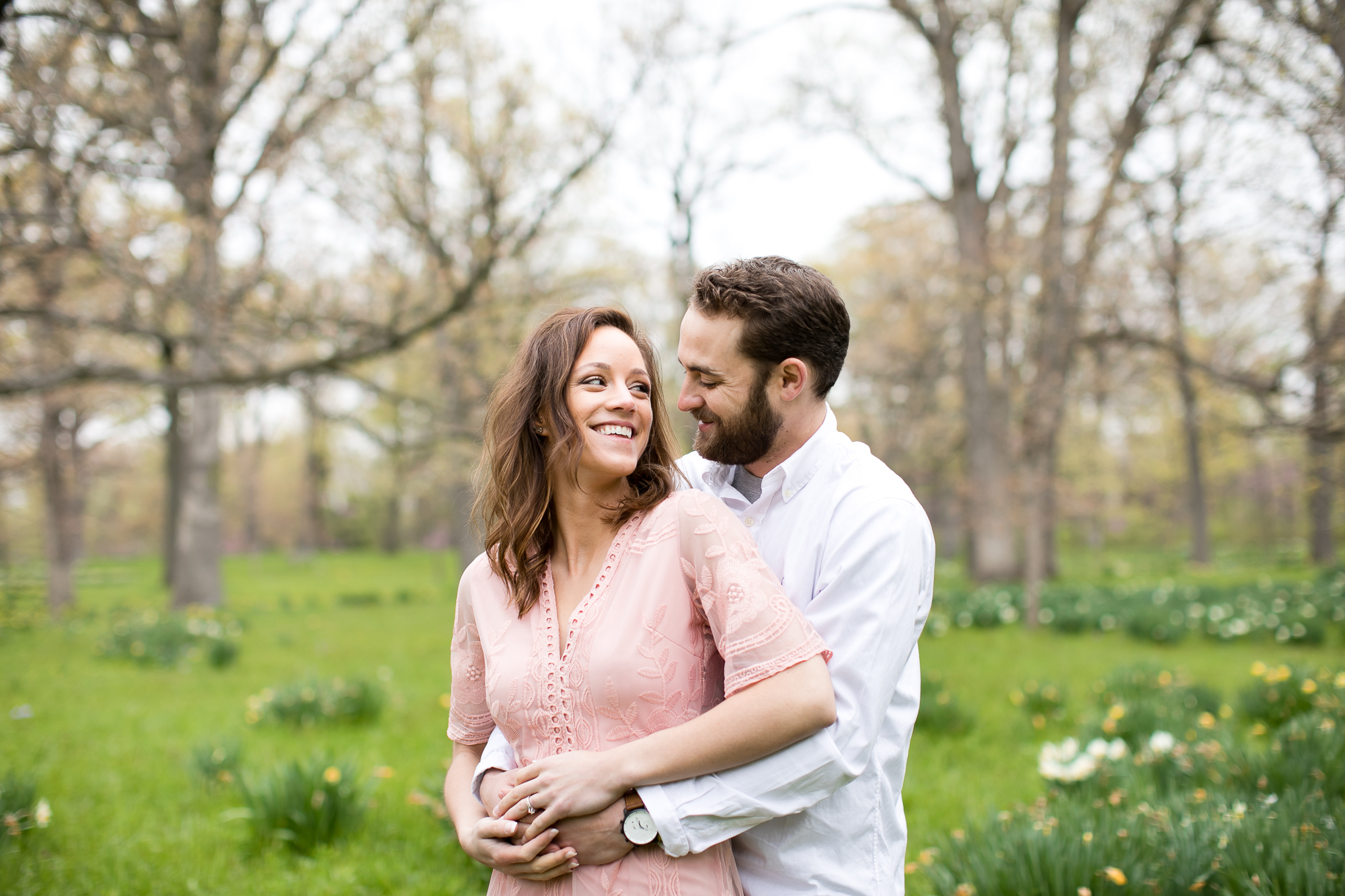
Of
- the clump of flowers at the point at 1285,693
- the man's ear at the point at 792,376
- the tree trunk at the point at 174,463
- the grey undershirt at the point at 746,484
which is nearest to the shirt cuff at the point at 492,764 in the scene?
the grey undershirt at the point at 746,484

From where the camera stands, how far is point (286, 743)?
5301 millimetres

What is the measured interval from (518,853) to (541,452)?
2.72 feet

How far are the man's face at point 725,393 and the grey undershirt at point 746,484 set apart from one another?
0.05 m

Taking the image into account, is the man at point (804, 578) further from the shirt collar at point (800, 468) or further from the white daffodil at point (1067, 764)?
the white daffodil at point (1067, 764)

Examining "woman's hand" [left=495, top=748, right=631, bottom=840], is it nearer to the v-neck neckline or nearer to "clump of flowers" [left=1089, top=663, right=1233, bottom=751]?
the v-neck neckline

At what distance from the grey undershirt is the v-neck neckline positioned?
341 mm

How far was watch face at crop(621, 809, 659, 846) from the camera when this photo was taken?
5.01ft

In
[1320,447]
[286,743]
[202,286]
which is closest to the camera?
[286,743]

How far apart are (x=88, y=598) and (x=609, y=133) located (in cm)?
1534

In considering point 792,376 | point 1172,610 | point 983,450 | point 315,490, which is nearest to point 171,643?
point 792,376

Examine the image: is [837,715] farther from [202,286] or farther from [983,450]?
→ [983,450]

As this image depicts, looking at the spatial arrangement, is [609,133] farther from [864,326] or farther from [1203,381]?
[864,326]

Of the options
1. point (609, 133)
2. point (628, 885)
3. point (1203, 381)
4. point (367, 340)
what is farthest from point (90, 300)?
point (1203, 381)

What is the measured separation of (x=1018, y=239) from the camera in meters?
10.1
